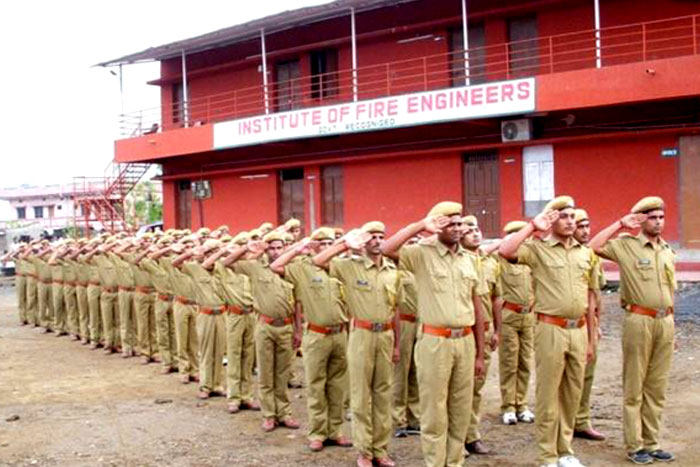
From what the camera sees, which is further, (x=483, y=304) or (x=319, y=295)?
(x=483, y=304)

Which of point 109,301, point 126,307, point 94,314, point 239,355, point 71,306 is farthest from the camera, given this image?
point 71,306

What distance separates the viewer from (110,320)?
45.0 feet

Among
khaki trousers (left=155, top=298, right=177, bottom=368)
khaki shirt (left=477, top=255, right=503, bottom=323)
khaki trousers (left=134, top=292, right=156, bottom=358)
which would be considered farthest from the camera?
khaki trousers (left=134, top=292, right=156, bottom=358)

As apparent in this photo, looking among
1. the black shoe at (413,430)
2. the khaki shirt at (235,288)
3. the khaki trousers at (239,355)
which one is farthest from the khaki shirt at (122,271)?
the black shoe at (413,430)

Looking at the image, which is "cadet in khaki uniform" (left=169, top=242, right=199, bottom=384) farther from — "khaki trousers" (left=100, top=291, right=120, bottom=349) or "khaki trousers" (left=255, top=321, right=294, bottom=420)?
"khaki trousers" (left=100, top=291, right=120, bottom=349)

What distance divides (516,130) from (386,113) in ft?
9.94

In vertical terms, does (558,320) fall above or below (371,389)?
above

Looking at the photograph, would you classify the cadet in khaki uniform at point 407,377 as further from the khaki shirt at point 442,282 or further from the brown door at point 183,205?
the brown door at point 183,205

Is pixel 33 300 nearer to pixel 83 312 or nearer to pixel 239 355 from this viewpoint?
pixel 83 312

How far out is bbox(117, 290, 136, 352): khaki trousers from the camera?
1311cm

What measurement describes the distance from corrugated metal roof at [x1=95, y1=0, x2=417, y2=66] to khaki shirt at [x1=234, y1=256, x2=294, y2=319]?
1309cm

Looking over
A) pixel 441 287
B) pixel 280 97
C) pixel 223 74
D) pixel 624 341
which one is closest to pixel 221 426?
pixel 441 287

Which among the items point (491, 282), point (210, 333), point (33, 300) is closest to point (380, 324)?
point (491, 282)

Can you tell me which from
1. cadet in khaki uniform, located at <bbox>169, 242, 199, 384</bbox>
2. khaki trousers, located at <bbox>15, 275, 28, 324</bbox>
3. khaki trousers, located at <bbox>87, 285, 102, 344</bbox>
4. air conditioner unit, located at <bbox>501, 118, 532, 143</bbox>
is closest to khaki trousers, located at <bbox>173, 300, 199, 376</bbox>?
cadet in khaki uniform, located at <bbox>169, 242, 199, 384</bbox>
